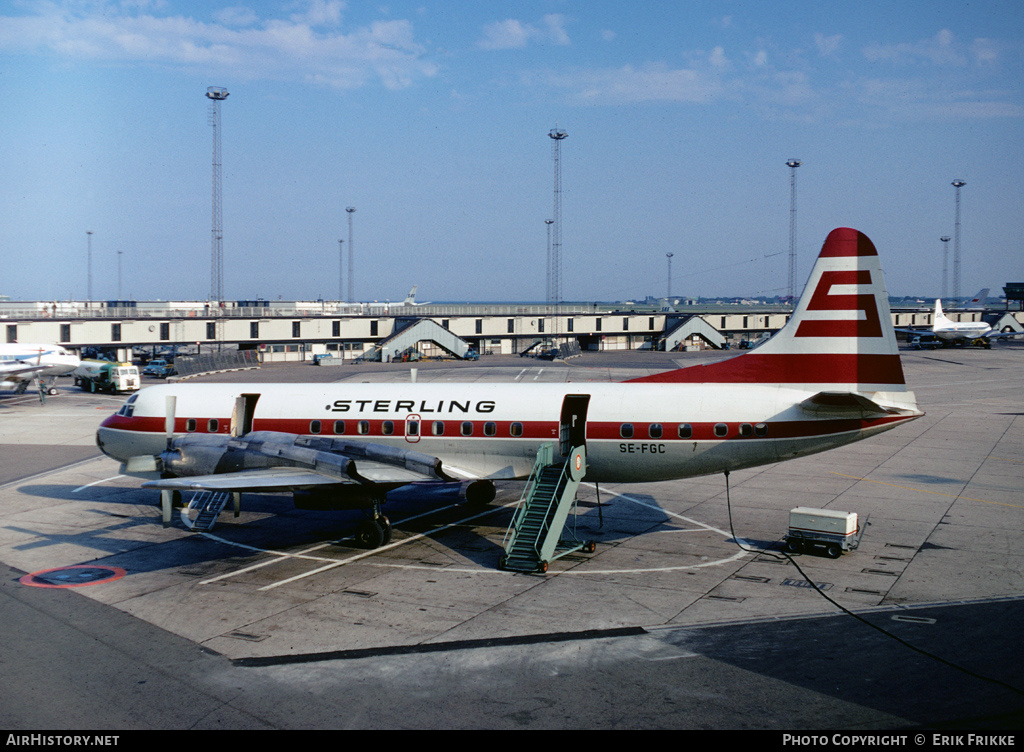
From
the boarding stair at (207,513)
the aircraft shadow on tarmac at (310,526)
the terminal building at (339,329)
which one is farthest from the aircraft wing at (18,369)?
the boarding stair at (207,513)

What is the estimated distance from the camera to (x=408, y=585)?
1983cm

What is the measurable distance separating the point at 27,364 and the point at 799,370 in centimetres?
5679

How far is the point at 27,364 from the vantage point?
192 feet

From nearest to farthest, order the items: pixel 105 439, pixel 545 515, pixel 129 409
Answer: pixel 545 515, pixel 129 409, pixel 105 439

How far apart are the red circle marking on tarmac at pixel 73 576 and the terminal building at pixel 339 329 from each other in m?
57.3

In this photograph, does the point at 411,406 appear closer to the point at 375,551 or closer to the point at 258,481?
the point at 375,551

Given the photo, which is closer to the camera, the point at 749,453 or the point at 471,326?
the point at 749,453

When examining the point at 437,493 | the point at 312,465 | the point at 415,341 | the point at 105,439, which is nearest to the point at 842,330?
the point at 437,493

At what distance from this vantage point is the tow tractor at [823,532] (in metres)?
21.6

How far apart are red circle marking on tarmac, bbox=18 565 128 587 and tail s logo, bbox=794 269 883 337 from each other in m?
20.5
